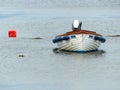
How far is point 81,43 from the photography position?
39406 millimetres

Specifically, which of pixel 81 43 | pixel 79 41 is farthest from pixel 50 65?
pixel 81 43

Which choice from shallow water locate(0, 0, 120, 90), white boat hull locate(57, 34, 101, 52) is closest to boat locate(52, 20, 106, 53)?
white boat hull locate(57, 34, 101, 52)

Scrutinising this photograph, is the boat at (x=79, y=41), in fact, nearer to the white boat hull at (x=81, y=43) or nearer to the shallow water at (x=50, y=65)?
the white boat hull at (x=81, y=43)

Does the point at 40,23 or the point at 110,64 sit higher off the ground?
the point at 110,64

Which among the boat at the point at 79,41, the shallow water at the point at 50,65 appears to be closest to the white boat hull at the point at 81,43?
the boat at the point at 79,41

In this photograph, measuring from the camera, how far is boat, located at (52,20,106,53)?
39.2 metres

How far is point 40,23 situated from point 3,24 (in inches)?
143

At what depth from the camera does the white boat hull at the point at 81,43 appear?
128ft

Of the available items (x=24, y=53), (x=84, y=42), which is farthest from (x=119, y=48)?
(x=24, y=53)

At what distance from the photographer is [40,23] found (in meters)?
65.4

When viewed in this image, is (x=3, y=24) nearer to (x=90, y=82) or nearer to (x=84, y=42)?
(x=84, y=42)

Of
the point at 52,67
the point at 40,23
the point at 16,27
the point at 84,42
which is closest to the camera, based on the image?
the point at 52,67

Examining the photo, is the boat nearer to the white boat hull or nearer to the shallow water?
the white boat hull

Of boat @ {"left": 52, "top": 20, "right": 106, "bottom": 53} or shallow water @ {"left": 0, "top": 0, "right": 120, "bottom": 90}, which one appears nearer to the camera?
shallow water @ {"left": 0, "top": 0, "right": 120, "bottom": 90}
